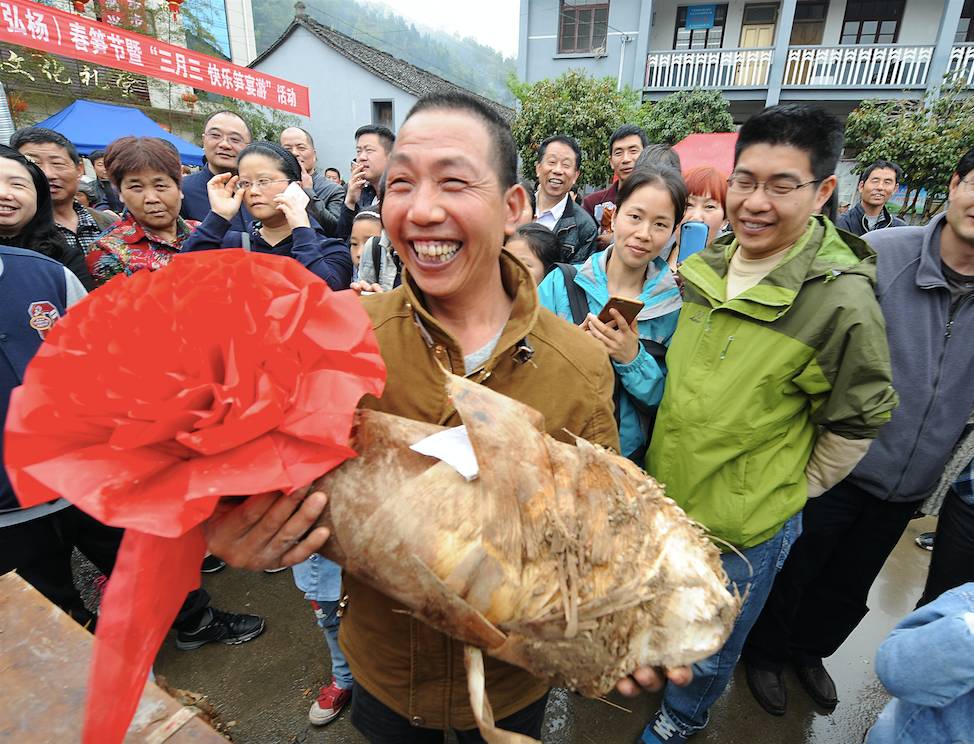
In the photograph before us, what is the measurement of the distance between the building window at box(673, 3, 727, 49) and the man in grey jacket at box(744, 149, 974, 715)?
17218 millimetres

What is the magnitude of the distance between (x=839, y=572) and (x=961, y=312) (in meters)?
1.38

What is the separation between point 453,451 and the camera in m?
0.94

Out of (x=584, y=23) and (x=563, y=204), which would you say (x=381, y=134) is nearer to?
(x=563, y=204)

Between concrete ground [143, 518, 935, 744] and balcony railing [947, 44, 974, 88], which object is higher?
balcony railing [947, 44, 974, 88]

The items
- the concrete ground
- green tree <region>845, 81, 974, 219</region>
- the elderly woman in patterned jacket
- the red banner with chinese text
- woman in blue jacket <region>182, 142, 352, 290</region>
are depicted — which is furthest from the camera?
green tree <region>845, 81, 974, 219</region>

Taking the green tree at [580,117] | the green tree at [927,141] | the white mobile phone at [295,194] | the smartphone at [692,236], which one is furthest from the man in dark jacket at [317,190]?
the green tree at [927,141]

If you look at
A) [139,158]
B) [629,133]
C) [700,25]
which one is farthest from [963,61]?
[139,158]

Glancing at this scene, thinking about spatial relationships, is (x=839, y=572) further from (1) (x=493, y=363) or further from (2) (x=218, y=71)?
(2) (x=218, y=71)

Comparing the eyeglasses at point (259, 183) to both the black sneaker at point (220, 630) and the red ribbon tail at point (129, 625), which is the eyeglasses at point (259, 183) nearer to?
the black sneaker at point (220, 630)

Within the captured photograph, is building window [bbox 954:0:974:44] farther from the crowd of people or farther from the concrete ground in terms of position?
the concrete ground

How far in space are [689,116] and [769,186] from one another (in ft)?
44.8

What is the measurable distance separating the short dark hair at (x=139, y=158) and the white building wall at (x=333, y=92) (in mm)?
18075

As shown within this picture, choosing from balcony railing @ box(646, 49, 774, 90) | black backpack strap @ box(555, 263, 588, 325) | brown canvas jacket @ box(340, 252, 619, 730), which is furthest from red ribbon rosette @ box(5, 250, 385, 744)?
balcony railing @ box(646, 49, 774, 90)

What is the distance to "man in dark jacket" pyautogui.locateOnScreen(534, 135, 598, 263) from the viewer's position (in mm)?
4609
